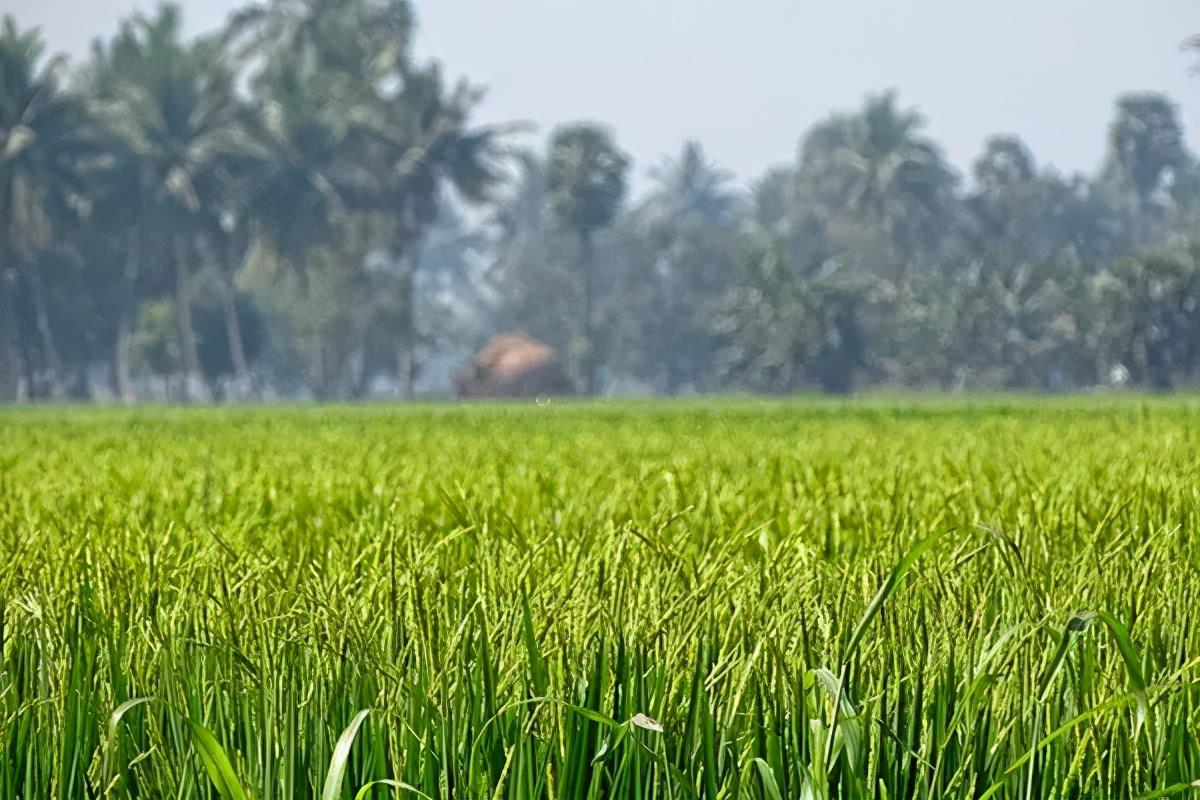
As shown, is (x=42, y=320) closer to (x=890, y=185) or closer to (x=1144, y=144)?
(x=890, y=185)

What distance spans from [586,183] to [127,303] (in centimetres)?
1962

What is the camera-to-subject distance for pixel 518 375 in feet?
193

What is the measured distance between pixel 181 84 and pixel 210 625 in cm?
A: 5631

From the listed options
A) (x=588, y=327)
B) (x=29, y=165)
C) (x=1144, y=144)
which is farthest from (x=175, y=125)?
(x=1144, y=144)

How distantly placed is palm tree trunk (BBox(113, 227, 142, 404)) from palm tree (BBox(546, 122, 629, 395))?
17.6 meters

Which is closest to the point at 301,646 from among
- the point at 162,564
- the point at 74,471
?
the point at 162,564

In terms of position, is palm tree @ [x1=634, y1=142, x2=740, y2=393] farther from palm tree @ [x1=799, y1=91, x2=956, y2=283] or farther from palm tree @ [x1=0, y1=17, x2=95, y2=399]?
palm tree @ [x1=0, y1=17, x2=95, y2=399]

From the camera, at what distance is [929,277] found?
6203 centimetres

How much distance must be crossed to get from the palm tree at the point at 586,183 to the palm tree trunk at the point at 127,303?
17638 millimetres

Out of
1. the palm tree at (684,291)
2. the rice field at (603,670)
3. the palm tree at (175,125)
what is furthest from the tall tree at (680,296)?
the rice field at (603,670)

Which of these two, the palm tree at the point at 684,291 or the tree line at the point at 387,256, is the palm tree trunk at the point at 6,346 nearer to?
the tree line at the point at 387,256

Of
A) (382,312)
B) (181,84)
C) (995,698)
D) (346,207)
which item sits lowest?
(995,698)

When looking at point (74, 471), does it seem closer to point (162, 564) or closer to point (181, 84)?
point (162, 564)

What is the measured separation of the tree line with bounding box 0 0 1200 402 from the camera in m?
54.8
